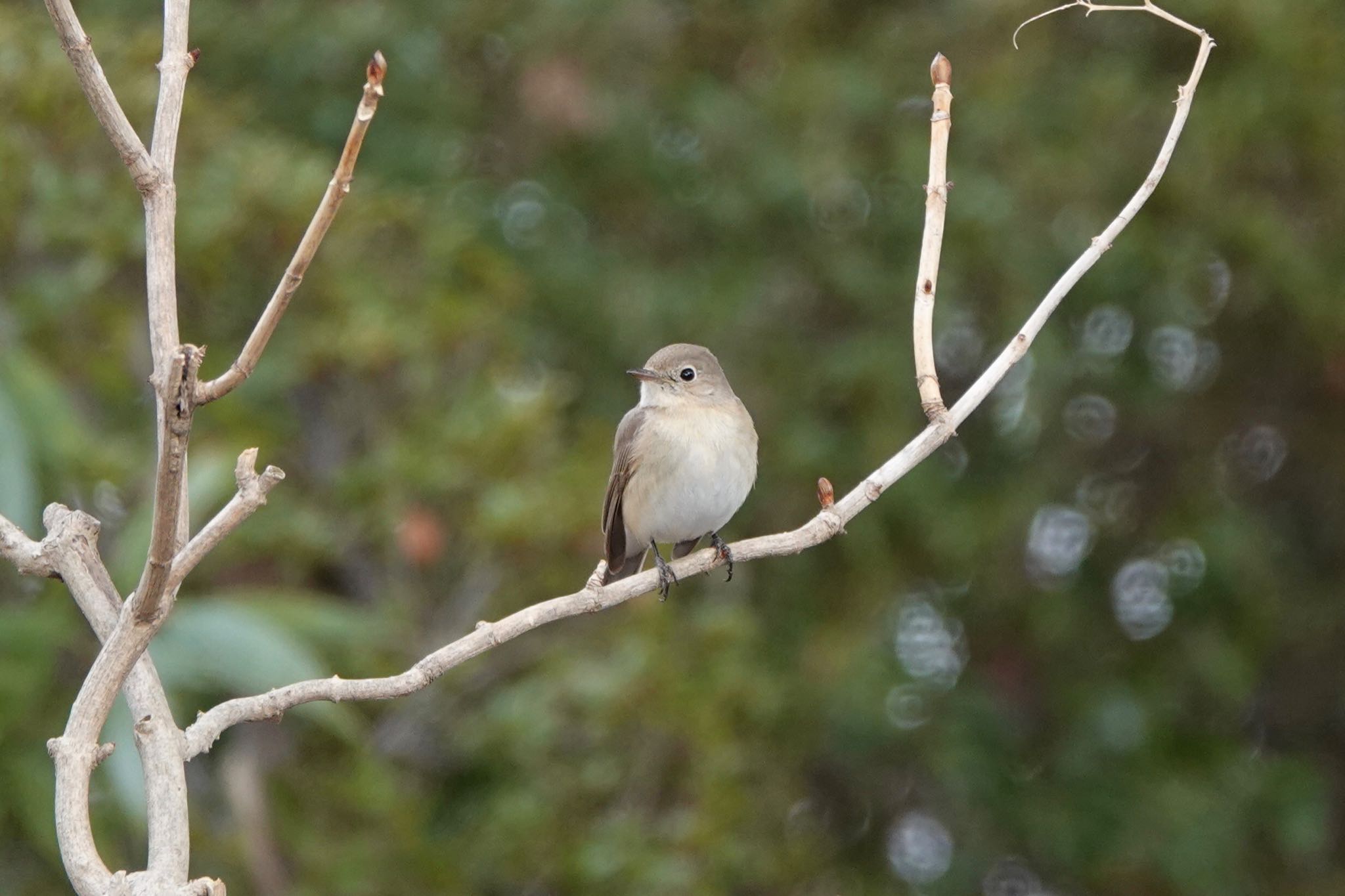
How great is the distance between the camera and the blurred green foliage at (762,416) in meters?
5.65

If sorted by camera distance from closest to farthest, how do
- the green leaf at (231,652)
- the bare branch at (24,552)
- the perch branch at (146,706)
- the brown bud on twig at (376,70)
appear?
the brown bud on twig at (376,70) → the perch branch at (146,706) → the bare branch at (24,552) → the green leaf at (231,652)

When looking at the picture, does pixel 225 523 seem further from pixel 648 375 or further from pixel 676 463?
pixel 648 375

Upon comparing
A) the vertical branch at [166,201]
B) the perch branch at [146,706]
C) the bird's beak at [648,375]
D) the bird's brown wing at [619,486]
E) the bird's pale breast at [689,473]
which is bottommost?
the perch branch at [146,706]

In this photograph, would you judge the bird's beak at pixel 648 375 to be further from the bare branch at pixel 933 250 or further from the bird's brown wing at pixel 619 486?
the bare branch at pixel 933 250

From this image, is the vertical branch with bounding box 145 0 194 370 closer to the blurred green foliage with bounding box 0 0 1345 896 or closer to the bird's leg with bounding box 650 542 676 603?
the bird's leg with bounding box 650 542 676 603

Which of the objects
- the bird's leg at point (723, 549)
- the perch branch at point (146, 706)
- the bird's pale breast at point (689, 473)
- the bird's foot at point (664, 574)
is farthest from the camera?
the bird's pale breast at point (689, 473)

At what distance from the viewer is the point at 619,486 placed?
4.66 m

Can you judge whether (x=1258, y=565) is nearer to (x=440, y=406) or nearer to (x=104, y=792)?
(x=440, y=406)

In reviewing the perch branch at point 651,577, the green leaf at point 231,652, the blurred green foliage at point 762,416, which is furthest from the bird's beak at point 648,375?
the perch branch at point 651,577

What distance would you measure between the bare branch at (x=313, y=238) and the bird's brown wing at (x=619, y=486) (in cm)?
283

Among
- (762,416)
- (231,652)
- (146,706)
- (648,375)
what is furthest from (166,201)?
(762,416)

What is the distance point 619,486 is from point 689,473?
38cm

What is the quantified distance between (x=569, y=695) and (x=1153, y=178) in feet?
12.0

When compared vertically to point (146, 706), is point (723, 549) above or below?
above
